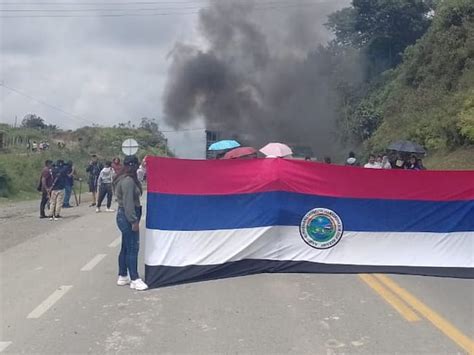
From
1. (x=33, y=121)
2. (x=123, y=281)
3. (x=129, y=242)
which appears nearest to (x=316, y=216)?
(x=129, y=242)

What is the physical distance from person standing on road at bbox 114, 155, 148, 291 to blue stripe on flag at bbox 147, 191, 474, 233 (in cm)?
70

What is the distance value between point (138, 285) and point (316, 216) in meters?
2.43

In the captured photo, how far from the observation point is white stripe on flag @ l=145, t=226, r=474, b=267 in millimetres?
8047

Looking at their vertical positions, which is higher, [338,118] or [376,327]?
[338,118]

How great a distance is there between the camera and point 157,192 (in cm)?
793

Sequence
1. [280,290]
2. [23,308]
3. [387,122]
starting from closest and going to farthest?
[23,308], [280,290], [387,122]

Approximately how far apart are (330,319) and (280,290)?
1.32m

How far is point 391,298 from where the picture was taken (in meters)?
6.89

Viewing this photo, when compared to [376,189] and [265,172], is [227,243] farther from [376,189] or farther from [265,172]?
[376,189]

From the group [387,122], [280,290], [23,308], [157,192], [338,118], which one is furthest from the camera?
[338,118]

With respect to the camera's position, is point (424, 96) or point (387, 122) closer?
point (424, 96)

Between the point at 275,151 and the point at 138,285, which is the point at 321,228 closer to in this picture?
the point at 138,285

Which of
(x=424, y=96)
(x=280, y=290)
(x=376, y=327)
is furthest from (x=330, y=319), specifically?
(x=424, y=96)

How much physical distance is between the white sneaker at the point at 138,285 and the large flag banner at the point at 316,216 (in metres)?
0.79
